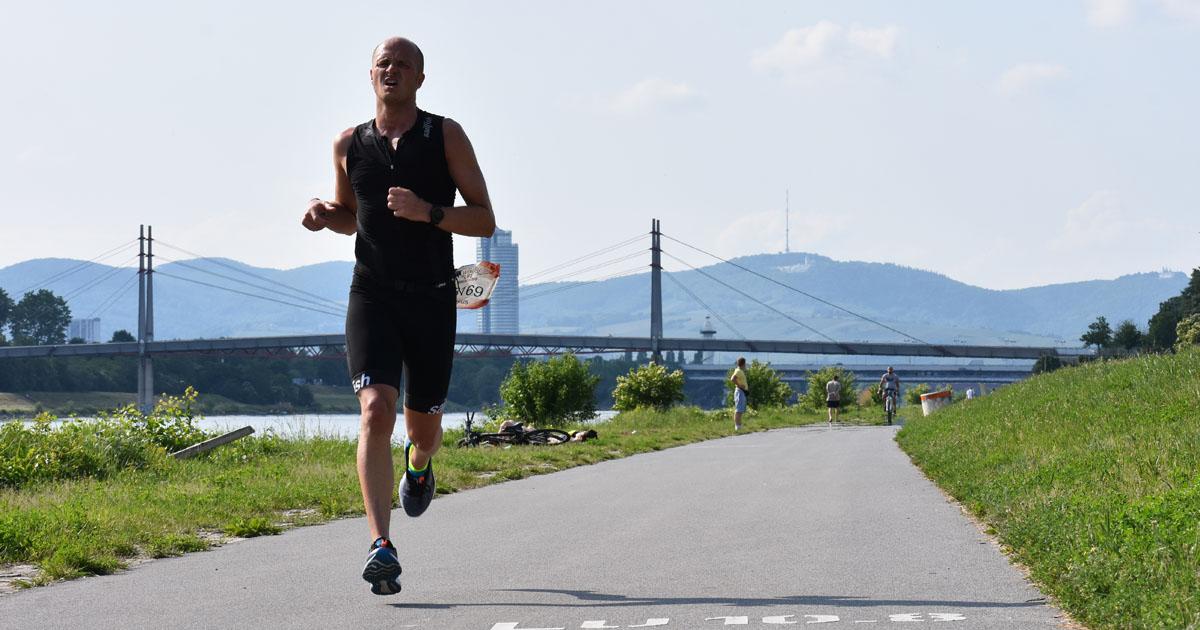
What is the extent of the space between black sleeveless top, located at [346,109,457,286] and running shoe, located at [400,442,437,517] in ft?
3.55

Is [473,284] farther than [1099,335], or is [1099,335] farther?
[1099,335]

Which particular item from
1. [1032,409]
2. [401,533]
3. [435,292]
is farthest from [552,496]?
[1032,409]

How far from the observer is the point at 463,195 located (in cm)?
564

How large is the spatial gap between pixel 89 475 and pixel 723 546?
26.4 feet

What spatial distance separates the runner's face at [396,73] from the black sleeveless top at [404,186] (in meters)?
0.13

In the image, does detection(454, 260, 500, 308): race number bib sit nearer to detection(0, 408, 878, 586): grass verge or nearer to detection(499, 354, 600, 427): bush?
detection(0, 408, 878, 586): grass verge

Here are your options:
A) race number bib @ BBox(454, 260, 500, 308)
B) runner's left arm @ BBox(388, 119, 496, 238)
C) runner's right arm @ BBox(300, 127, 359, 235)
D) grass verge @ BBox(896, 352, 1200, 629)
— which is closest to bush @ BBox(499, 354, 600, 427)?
grass verge @ BBox(896, 352, 1200, 629)

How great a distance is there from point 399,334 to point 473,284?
1.43ft

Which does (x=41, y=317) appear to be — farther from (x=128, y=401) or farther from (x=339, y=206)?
(x=339, y=206)

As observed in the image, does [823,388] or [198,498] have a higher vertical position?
[823,388]

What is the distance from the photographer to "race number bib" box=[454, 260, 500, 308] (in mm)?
5812

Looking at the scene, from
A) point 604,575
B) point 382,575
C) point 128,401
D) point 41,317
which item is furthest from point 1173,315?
point 382,575

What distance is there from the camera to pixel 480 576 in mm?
6105

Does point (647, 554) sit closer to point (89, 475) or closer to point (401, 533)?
point (401, 533)
